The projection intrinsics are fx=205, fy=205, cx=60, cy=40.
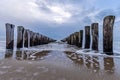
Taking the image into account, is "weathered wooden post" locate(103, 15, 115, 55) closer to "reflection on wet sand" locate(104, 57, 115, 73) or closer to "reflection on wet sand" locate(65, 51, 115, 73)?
"reflection on wet sand" locate(65, 51, 115, 73)

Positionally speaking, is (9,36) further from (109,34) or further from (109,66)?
(109,66)

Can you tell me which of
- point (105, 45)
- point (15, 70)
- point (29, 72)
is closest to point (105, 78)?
point (29, 72)

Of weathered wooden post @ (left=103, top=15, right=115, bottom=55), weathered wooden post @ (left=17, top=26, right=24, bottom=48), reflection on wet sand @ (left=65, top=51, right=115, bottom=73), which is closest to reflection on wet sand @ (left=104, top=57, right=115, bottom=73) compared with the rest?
reflection on wet sand @ (left=65, top=51, right=115, bottom=73)

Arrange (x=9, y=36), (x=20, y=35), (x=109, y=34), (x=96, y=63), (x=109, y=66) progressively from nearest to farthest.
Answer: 1. (x=109, y=66)
2. (x=96, y=63)
3. (x=109, y=34)
4. (x=9, y=36)
5. (x=20, y=35)

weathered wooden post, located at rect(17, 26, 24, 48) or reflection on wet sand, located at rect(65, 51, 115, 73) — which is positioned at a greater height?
weathered wooden post, located at rect(17, 26, 24, 48)

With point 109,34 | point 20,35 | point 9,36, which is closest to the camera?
point 109,34

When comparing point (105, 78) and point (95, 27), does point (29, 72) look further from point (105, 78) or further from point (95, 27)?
point (95, 27)

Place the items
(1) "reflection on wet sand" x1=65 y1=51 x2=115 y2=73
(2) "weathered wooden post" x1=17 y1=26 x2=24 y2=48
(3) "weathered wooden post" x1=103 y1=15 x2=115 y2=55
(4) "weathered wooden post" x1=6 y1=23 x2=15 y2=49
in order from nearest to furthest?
(1) "reflection on wet sand" x1=65 y1=51 x2=115 y2=73, (3) "weathered wooden post" x1=103 y1=15 x2=115 y2=55, (4) "weathered wooden post" x1=6 y1=23 x2=15 y2=49, (2) "weathered wooden post" x1=17 y1=26 x2=24 y2=48

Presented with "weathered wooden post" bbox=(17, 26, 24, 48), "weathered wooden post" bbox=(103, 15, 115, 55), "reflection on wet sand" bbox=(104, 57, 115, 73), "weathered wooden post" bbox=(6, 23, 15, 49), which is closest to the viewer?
"reflection on wet sand" bbox=(104, 57, 115, 73)

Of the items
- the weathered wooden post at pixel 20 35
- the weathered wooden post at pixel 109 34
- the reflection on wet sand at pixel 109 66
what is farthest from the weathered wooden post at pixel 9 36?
the reflection on wet sand at pixel 109 66

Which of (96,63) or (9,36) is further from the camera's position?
(9,36)

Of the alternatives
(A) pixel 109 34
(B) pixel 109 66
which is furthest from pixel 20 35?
(B) pixel 109 66

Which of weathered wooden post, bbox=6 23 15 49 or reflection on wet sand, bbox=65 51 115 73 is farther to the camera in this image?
weathered wooden post, bbox=6 23 15 49

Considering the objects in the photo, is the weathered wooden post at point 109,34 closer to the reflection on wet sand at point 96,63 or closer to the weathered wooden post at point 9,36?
the reflection on wet sand at point 96,63
